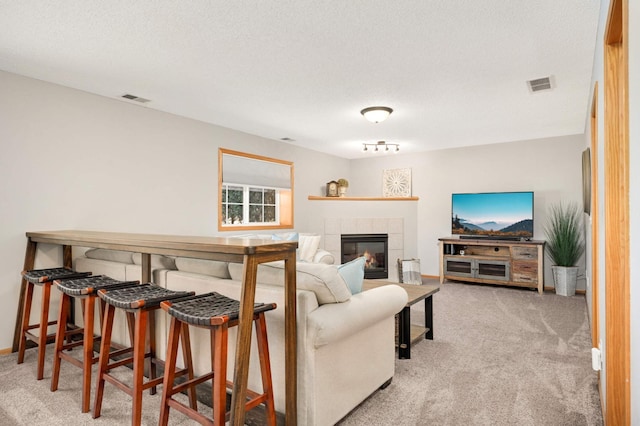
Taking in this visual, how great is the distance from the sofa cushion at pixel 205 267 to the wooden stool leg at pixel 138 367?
0.47m

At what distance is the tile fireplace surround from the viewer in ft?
21.7

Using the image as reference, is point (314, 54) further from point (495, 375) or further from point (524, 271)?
point (524, 271)

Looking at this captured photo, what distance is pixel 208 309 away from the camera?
1795 millimetres

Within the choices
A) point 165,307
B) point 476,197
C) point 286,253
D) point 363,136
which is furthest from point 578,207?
point 165,307

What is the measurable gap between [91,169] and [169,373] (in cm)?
274

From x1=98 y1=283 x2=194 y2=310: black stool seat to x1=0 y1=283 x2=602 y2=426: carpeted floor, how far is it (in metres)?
0.68

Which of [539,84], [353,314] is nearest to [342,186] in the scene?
[539,84]

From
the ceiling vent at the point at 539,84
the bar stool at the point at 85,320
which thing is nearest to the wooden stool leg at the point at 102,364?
the bar stool at the point at 85,320

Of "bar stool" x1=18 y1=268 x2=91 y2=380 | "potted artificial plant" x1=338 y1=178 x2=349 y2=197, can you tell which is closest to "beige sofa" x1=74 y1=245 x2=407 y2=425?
"bar stool" x1=18 y1=268 x2=91 y2=380

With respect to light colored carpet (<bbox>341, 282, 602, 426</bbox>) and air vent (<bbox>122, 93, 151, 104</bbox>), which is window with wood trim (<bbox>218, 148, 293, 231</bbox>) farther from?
light colored carpet (<bbox>341, 282, 602, 426</bbox>)

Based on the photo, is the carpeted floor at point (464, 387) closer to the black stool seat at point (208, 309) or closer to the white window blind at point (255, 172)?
the black stool seat at point (208, 309)

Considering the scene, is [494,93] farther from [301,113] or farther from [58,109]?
[58,109]

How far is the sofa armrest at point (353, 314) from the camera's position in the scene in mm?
1877

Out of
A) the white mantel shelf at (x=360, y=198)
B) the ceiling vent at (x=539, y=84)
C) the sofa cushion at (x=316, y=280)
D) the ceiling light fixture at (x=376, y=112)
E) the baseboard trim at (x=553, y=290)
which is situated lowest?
the baseboard trim at (x=553, y=290)
